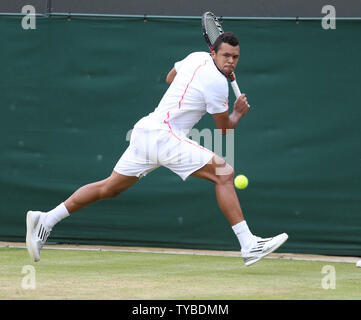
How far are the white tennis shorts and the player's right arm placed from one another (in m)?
0.21

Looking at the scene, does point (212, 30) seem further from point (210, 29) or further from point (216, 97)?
point (216, 97)

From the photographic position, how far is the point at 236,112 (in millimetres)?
6355

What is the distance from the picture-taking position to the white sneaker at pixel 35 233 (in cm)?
657

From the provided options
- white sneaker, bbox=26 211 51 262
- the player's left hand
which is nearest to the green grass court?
white sneaker, bbox=26 211 51 262

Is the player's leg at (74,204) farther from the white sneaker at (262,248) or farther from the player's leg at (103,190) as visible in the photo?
the white sneaker at (262,248)

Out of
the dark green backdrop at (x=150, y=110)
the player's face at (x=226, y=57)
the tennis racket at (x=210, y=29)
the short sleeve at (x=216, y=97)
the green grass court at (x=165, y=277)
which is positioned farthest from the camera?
the dark green backdrop at (x=150, y=110)

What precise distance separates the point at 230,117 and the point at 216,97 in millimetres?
224

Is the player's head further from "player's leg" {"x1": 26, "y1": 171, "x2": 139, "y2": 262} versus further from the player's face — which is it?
"player's leg" {"x1": 26, "y1": 171, "x2": 139, "y2": 262}

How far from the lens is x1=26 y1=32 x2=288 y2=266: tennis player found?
621cm

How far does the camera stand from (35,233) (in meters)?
6.61

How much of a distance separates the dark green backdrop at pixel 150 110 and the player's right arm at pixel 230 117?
1.77m

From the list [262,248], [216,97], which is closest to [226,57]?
[216,97]

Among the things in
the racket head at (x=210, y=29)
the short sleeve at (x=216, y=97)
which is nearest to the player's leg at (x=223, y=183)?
the short sleeve at (x=216, y=97)
